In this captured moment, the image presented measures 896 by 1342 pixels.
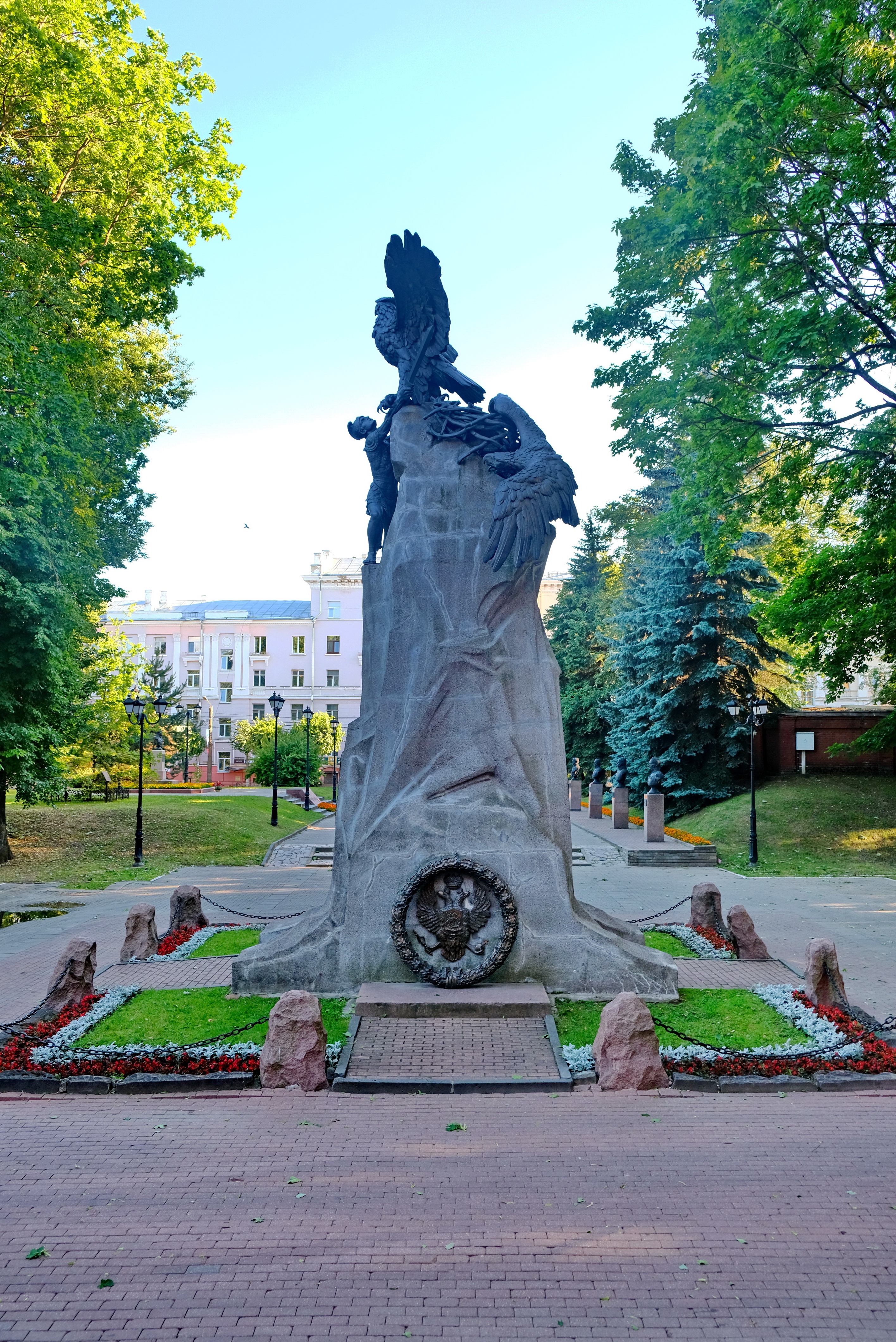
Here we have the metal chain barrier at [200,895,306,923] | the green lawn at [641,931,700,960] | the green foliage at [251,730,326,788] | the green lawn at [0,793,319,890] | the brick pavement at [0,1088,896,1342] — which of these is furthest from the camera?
the green foliage at [251,730,326,788]

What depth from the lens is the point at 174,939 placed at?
13.1 meters

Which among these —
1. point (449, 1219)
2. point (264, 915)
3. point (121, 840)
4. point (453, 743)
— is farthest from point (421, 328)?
point (121, 840)

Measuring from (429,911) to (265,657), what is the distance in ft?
217

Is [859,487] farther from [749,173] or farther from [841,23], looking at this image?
[841,23]

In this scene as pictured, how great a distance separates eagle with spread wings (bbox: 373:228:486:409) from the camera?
10.9m

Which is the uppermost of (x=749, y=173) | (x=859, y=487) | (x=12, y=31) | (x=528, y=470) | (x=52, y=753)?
(x=12, y=31)

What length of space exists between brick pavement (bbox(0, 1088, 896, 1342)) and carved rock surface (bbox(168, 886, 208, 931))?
252 inches

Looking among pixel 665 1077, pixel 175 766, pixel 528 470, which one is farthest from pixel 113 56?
pixel 175 766

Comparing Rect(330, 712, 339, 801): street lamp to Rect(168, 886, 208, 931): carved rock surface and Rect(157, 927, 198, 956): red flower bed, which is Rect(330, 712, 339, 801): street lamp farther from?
Rect(157, 927, 198, 956): red flower bed

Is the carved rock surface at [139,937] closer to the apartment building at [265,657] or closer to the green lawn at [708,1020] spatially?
the green lawn at [708,1020]

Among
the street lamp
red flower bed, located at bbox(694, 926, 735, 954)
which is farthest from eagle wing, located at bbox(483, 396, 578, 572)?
the street lamp

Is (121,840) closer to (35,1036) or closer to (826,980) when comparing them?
(35,1036)

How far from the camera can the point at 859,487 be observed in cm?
1988

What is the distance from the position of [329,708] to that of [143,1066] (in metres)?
65.1
